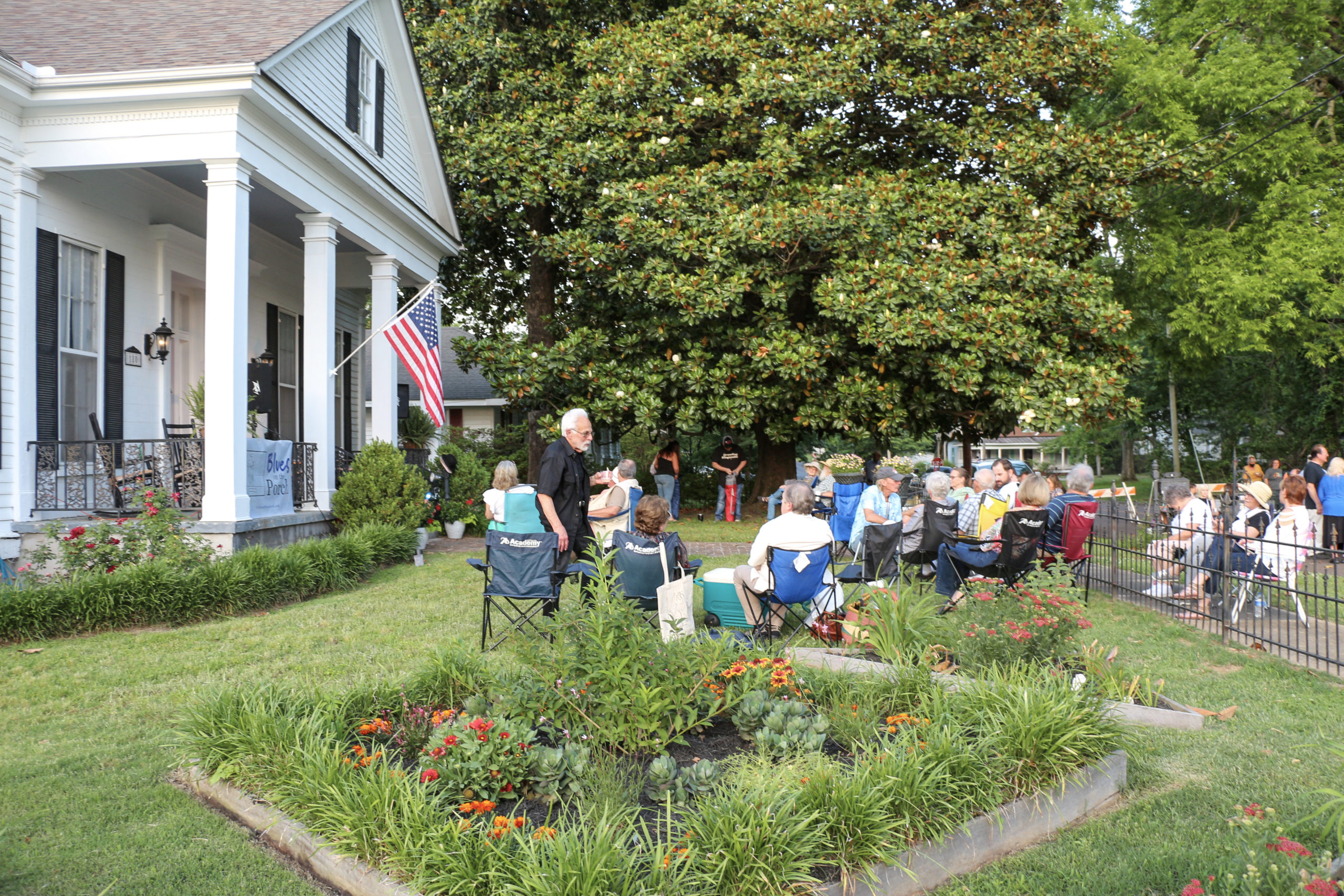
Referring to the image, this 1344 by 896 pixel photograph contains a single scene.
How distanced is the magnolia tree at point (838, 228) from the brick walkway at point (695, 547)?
8.21ft

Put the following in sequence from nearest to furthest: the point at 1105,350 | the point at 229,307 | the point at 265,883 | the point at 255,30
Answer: the point at 265,883 < the point at 229,307 < the point at 255,30 < the point at 1105,350

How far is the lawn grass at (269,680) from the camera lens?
3201mm

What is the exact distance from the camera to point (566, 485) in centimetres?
648

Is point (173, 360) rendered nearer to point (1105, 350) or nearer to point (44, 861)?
point (44, 861)

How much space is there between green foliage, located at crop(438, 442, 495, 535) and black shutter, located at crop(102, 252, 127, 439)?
16.4 ft

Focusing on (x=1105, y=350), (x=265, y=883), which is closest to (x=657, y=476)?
(x=1105, y=350)

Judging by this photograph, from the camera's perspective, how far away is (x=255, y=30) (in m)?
10.5

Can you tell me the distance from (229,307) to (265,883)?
24.0ft

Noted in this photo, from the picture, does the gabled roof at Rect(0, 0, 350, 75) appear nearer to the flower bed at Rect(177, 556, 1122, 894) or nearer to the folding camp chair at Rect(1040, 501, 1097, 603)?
the flower bed at Rect(177, 556, 1122, 894)

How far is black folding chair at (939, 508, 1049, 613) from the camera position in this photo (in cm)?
721

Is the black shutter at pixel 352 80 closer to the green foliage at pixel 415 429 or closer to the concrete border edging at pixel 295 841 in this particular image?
the green foliage at pixel 415 429

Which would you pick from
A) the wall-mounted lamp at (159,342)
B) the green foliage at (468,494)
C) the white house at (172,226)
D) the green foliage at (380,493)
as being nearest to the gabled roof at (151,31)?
the white house at (172,226)

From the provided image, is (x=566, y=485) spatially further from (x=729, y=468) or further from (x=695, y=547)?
(x=729, y=468)

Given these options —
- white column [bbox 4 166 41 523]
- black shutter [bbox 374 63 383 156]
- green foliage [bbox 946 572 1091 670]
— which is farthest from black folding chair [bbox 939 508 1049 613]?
black shutter [bbox 374 63 383 156]
